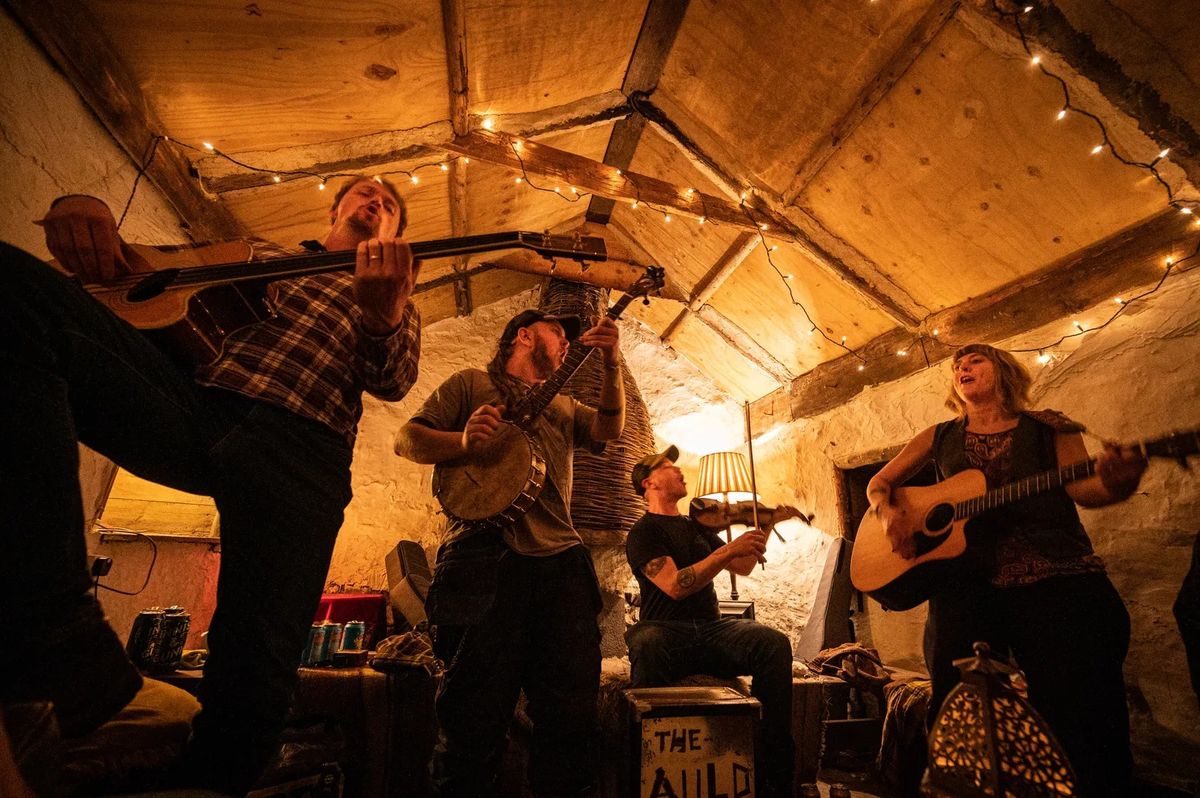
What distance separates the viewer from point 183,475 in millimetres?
1298

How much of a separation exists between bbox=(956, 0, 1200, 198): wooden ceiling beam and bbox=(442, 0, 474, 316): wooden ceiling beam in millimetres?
2575

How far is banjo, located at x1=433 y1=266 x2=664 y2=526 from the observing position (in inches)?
84.3

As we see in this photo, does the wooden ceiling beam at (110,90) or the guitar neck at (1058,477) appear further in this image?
the wooden ceiling beam at (110,90)

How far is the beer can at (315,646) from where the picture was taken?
2.95 meters

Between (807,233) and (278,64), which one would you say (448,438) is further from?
(807,233)

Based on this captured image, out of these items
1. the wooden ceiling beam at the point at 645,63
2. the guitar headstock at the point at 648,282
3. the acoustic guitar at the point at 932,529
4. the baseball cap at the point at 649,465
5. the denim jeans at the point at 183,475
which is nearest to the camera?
the denim jeans at the point at 183,475

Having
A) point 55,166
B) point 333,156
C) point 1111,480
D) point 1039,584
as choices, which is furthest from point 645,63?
point 1039,584

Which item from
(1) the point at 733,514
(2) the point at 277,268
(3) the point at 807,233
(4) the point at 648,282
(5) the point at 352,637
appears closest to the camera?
(2) the point at 277,268

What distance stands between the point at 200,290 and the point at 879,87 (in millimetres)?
3582

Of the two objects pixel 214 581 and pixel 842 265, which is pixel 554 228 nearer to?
pixel 842 265

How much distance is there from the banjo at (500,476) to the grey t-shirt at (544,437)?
68mm

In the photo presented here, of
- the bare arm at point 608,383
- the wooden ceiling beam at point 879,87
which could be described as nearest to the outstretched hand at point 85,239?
the bare arm at point 608,383

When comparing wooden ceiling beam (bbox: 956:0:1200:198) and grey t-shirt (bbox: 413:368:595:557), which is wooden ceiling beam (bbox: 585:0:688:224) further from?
grey t-shirt (bbox: 413:368:595:557)

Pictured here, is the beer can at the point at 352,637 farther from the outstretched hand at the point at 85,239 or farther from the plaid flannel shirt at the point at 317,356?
the outstretched hand at the point at 85,239
